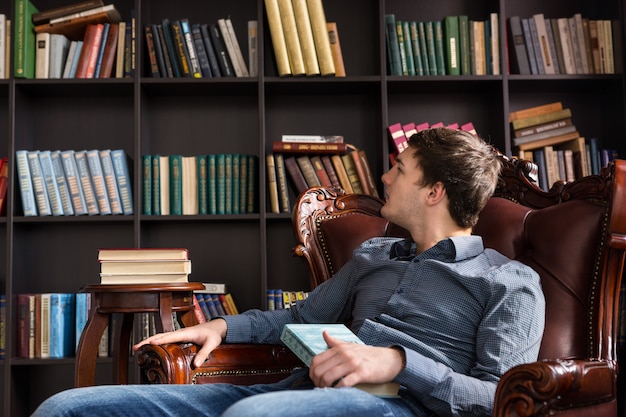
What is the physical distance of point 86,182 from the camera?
3098mm

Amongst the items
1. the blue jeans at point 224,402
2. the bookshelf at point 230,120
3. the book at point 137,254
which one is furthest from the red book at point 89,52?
the blue jeans at point 224,402

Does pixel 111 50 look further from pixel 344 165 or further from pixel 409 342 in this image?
pixel 409 342

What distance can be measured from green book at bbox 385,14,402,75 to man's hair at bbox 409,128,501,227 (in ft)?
4.26

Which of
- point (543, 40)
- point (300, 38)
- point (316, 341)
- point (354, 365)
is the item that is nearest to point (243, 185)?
point (300, 38)

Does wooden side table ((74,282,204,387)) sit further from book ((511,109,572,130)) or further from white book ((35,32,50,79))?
book ((511,109,572,130))

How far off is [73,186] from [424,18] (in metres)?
1.73

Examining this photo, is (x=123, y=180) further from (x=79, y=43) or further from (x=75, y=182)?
(x=79, y=43)

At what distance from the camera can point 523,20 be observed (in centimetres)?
312

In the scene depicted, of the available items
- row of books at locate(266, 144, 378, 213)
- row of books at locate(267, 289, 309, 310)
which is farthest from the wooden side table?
row of books at locate(266, 144, 378, 213)

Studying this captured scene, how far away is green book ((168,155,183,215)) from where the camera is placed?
311 centimetres

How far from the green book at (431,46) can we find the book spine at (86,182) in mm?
1499

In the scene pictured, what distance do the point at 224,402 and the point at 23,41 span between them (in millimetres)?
2134

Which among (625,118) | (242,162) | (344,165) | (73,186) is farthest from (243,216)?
(625,118)

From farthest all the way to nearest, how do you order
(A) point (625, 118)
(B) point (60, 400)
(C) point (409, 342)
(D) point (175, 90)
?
(D) point (175, 90)
(A) point (625, 118)
(C) point (409, 342)
(B) point (60, 400)
